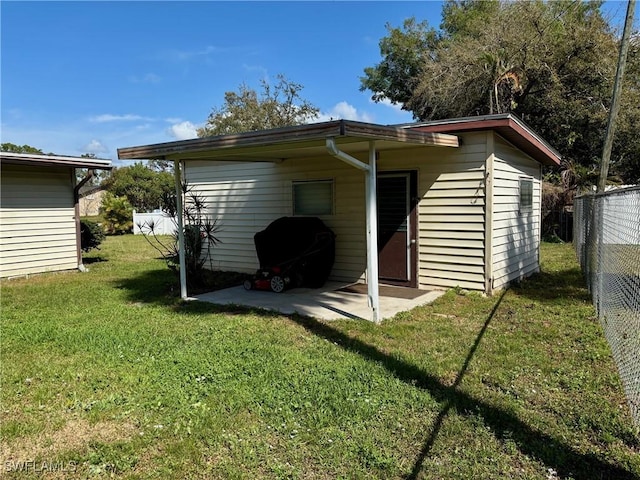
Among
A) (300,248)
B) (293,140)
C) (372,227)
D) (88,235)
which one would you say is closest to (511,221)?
(372,227)

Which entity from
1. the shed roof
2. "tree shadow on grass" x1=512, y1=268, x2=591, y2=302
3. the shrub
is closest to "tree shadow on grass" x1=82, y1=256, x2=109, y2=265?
the shrub

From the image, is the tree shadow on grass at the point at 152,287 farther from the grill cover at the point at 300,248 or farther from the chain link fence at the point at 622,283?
the chain link fence at the point at 622,283

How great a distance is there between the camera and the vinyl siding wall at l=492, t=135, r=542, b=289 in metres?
6.56

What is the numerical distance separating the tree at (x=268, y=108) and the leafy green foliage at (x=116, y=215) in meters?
9.99

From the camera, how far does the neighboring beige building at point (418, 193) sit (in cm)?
607

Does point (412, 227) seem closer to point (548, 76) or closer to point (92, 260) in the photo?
point (92, 260)

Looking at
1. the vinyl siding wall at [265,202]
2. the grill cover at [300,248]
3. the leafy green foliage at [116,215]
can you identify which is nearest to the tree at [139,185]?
the leafy green foliage at [116,215]

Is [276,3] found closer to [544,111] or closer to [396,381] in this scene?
[396,381]

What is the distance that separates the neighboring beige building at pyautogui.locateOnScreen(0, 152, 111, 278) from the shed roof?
4154mm

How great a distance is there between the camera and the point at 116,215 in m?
20.2

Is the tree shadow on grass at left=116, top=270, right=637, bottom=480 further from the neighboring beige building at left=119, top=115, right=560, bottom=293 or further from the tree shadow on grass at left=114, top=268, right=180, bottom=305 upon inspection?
the neighboring beige building at left=119, top=115, right=560, bottom=293

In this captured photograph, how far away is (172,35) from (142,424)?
1037cm

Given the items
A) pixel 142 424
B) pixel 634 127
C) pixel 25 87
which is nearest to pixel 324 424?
pixel 142 424

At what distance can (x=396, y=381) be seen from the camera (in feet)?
11.3
